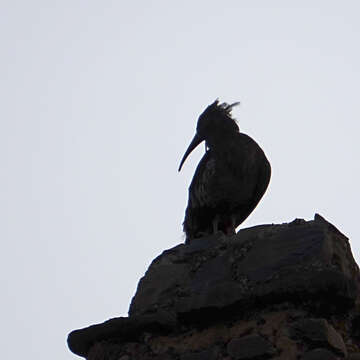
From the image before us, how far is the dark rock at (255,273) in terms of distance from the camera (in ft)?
9.25

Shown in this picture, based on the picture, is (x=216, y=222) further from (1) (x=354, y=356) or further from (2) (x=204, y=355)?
(1) (x=354, y=356)

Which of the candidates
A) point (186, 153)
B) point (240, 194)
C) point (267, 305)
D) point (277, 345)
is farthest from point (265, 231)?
point (186, 153)

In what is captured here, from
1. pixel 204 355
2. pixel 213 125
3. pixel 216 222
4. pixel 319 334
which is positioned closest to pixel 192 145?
pixel 213 125

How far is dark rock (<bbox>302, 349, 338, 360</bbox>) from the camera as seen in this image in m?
2.62

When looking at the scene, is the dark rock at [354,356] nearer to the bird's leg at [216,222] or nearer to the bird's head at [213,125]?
the bird's leg at [216,222]

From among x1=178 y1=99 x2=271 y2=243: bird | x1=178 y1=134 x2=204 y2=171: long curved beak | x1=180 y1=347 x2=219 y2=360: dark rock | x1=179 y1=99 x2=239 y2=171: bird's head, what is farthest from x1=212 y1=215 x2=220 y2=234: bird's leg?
x1=180 y1=347 x2=219 y2=360: dark rock

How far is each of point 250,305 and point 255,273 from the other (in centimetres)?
13

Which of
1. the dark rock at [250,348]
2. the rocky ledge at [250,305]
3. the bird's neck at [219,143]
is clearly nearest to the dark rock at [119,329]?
the rocky ledge at [250,305]

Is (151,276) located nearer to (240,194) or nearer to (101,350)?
(101,350)

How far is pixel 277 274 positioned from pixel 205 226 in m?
2.27

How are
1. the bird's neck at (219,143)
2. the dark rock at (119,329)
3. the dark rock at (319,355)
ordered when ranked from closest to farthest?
the dark rock at (319,355), the dark rock at (119,329), the bird's neck at (219,143)

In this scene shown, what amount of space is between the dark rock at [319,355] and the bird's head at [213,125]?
3121mm

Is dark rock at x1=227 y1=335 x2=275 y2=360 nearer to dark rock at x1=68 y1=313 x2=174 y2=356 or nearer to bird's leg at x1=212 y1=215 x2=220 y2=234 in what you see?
dark rock at x1=68 y1=313 x2=174 y2=356

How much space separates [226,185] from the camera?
508cm
